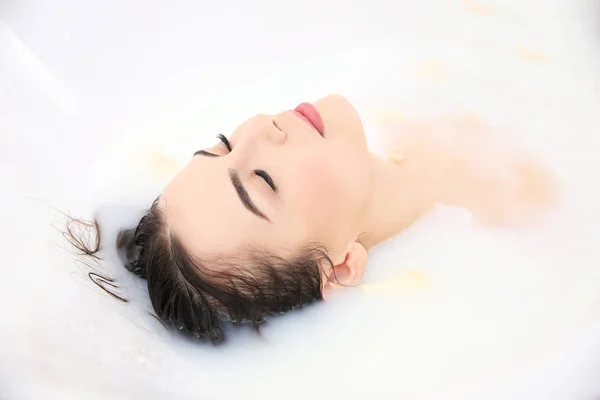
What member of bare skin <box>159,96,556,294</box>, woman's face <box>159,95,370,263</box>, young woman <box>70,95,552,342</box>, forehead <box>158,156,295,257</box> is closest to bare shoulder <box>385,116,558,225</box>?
bare skin <box>159,96,556,294</box>

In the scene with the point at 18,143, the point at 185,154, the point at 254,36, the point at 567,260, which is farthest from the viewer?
the point at 254,36

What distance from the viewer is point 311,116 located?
1.01 m

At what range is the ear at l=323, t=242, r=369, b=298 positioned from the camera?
0.98 meters

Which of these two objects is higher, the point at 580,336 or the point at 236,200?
the point at 236,200

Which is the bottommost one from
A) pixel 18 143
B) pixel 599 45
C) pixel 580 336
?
pixel 580 336

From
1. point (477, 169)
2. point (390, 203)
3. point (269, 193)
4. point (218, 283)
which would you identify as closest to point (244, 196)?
point (269, 193)

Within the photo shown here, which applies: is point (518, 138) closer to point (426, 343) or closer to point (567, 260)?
point (567, 260)

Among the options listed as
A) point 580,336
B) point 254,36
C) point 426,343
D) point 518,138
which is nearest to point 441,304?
point 426,343

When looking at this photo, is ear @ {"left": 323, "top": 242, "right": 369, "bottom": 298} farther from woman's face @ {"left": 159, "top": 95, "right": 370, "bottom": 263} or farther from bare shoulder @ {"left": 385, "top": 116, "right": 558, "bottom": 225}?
bare shoulder @ {"left": 385, "top": 116, "right": 558, "bottom": 225}

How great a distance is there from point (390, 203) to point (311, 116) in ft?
0.70

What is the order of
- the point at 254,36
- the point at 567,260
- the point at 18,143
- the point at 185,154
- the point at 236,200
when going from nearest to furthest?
the point at 236,200 < the point at 567,260 < the point at 18,143 < the point at 185,154 < the point at 254,36

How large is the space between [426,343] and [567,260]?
0.28m

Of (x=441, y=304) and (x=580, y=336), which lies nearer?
(x=580, y=336)

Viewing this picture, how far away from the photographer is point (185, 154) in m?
1.33
